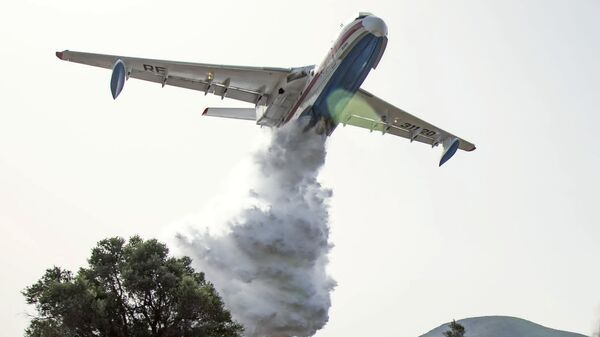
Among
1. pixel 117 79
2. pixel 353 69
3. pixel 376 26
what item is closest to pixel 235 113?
pixel 353 69

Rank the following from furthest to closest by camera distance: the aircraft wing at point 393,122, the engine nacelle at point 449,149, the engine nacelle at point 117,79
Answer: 1. the engine nacelle at point 449,149
2. the aircraft wing at point 393,122
3. the engine nacelle at point 117,79

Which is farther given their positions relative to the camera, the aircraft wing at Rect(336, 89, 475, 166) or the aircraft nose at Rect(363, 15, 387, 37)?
the aircraft wing at Rect(336, 89, 475, 166)

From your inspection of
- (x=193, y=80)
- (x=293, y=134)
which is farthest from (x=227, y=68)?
(x=293, y=134)

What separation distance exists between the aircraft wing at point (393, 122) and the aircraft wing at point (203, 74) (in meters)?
5.63

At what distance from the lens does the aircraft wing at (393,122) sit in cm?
3619

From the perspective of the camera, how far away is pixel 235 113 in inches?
1364

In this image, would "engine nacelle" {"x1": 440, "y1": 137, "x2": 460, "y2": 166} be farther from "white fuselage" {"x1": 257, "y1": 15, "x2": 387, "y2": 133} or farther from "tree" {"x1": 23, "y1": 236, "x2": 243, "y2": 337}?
"tree" {"x1": 23, "y1": 236, "x2": 243, "y2": 337}

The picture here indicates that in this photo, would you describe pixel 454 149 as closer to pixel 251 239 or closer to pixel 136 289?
pixel 251 239

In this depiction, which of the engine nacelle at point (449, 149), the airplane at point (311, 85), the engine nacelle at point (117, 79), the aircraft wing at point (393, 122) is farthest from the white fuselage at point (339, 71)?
the engine nacelle at point (117, 79)

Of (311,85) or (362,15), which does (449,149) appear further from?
(362,15)

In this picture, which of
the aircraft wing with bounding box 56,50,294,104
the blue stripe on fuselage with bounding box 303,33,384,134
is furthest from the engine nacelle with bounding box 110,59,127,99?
the blue stripe on fuselage with bounding box 303,33,384,134

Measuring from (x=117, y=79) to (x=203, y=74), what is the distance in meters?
6.04

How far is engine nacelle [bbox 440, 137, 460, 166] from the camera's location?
3712 cm

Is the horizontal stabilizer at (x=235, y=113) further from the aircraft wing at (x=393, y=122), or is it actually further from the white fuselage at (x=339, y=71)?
the aircraft wing at (x=393, y=122)
